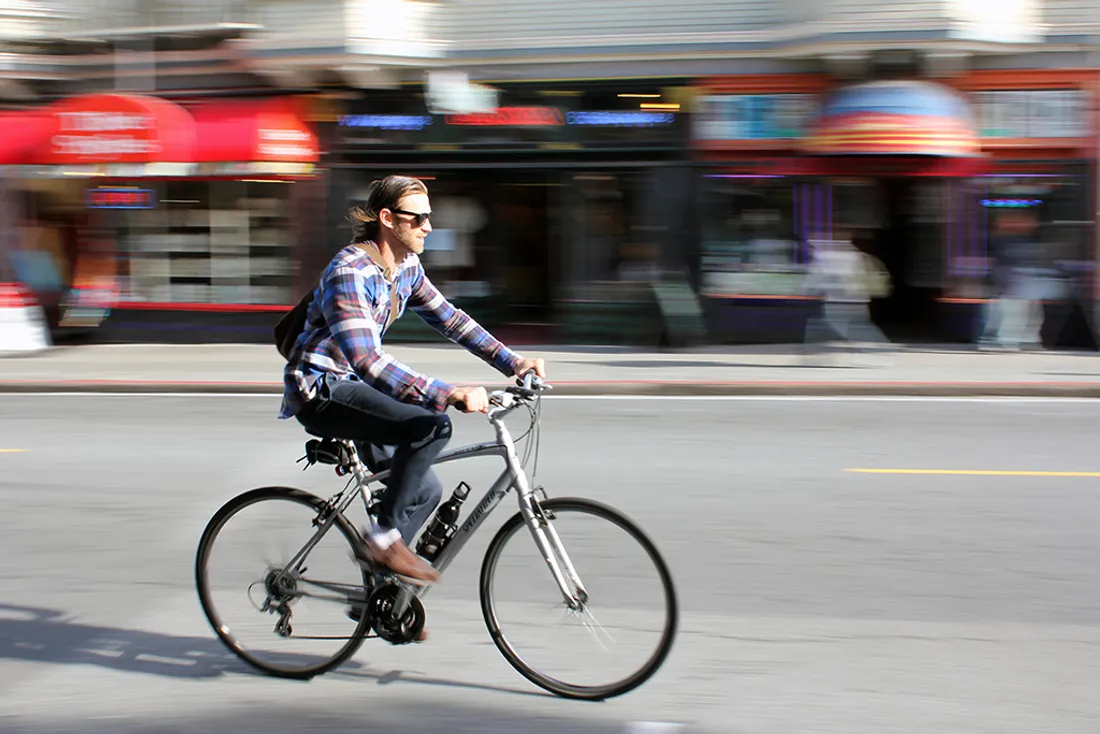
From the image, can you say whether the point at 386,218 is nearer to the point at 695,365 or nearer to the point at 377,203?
the point at 377,203

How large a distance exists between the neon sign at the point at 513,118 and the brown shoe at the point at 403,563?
13.5 m

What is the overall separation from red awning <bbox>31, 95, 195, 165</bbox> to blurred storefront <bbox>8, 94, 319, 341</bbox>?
13 millimetres

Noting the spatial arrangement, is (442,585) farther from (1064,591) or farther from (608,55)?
(608,55)

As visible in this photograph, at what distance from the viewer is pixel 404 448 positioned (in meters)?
4.20

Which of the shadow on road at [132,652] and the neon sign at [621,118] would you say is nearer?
the shadow on road at [132,652]

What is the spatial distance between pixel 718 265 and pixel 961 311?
3.16 meters

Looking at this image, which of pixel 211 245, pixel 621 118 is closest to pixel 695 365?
pixel 621 118

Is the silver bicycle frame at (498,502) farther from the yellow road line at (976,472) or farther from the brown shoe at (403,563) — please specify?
the yellow road line at (976,472)

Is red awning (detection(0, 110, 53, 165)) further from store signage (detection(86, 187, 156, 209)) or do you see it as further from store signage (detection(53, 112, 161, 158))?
store signage (detection(86, 187, 156, 209))

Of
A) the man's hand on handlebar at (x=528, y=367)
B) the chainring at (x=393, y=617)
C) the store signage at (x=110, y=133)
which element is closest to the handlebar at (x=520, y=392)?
the man's hand on handlebar at (x=528, y=367)

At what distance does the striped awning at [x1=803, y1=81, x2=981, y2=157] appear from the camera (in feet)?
51.3

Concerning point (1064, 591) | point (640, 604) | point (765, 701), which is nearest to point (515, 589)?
point (640, 604)

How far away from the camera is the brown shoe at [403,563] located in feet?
14.0

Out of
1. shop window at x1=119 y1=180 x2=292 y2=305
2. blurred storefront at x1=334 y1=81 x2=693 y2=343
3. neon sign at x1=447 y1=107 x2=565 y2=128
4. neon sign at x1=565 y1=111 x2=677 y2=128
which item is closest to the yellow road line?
blurred storefront at x1=334 y1=81 x2=693 y2=343
